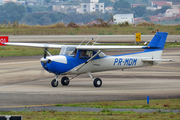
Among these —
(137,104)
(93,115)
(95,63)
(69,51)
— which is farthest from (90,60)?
(93,115)

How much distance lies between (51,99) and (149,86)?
6.21 m

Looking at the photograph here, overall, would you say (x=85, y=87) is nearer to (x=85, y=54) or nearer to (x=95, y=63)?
(x=95, y=63)

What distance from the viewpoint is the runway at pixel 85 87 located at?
14719 mm

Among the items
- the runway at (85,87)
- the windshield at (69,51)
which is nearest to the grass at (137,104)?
the runway at (85,87)

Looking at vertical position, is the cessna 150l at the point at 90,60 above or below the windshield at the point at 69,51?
below

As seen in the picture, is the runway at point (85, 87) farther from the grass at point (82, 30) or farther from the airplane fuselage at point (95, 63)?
the grass at point (82, 30)

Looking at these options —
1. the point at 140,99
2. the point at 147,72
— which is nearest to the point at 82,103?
the point at 140,99

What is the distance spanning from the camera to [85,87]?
18.3m

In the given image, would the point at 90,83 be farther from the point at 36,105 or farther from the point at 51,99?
the point at 36,105

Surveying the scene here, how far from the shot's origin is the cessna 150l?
1758 centimetres

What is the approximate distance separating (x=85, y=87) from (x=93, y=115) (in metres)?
7.00

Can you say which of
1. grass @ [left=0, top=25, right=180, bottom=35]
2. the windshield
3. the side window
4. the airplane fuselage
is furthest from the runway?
grass @ [left=0, top=25, right=180, bottom=35]

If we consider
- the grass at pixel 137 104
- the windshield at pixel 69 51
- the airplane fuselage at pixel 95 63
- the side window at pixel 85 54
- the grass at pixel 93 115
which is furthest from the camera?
the side window at pixel 85 54

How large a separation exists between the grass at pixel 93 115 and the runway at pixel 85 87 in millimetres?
2162
